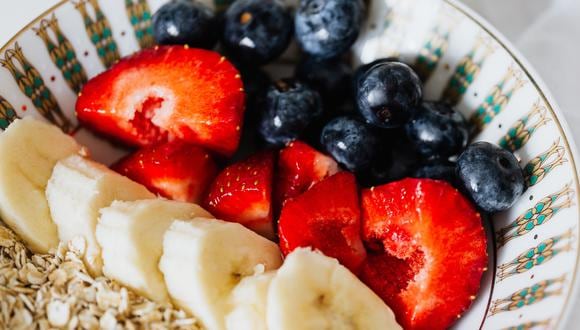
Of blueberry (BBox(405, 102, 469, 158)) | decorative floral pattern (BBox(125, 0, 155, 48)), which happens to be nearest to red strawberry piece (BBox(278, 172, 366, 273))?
blueberry (BBox(405, 102, 469, 158))

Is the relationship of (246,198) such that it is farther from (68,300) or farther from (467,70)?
Result: (467,70)

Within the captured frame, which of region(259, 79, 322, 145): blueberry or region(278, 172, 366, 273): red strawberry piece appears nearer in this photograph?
region(278, 172, 366, 273): red strawberry piece

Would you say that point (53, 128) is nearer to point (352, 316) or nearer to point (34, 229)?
point (34, 229)

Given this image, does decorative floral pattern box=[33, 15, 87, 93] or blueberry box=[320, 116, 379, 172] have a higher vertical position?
decorative floral pattern box=[33, 15, 87, 93]

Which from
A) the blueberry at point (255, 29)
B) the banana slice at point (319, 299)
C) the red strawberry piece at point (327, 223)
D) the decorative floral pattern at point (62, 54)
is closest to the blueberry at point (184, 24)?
the blueberry at point (255, 29)

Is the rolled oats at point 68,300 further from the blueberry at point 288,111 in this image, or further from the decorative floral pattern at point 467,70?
the decorative floral pattern at point 467,70

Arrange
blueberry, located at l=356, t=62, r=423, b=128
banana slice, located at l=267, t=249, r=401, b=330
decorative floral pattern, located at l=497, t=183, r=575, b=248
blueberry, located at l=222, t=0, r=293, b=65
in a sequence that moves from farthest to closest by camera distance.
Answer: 1. blueberry, located at l=222, t=0, r=293, b=65
2. blueberry, located at l=356, t=62, r=423, b=128
3. decorative floral pattern, located at l=497, t=183, r=575, b=248
4. banana slice, located at l=267, t=249, r=401, b=330

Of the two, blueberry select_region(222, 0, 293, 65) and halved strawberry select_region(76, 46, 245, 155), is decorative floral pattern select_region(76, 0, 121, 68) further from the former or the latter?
blueberry select_region(222, 0, 293, 65)

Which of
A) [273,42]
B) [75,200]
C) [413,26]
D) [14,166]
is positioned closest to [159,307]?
[75,200]
